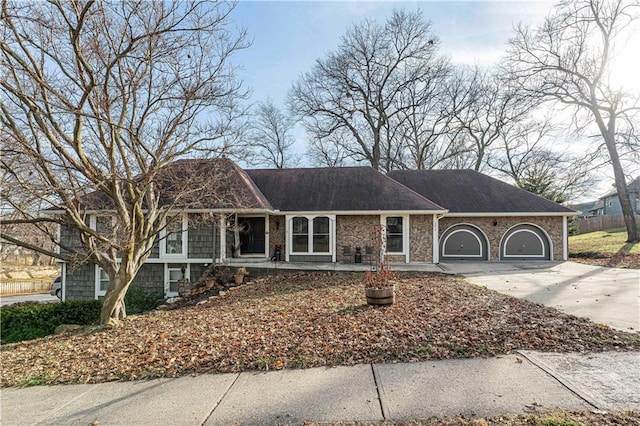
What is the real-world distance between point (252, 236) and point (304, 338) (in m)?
10.8

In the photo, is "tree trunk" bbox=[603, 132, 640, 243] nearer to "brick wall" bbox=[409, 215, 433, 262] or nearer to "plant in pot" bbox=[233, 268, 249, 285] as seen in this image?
"brick wall" bbox=[409, 215, 433, 262]

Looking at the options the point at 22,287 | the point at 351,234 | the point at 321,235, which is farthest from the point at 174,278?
the point at 22,287

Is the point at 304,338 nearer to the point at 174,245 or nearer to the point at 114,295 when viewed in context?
the point at 114,295

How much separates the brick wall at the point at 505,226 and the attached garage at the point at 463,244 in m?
0.27

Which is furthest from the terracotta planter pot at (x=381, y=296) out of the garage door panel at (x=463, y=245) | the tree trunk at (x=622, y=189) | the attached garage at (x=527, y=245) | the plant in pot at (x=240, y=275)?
the tree trunk at (x=622, y=189)

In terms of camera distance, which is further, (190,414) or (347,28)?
(347,28)

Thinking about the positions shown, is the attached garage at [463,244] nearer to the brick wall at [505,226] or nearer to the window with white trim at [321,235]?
the brick wall at [505,226]

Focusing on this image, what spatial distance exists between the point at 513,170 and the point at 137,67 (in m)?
33.2

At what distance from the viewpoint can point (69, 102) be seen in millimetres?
6418

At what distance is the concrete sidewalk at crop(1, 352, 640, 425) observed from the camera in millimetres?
3090

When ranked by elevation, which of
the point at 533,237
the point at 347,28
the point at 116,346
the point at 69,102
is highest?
the point at 347,28

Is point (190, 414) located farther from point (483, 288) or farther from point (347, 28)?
point (347, 28)

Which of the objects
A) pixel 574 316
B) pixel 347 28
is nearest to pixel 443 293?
pixel 574 316

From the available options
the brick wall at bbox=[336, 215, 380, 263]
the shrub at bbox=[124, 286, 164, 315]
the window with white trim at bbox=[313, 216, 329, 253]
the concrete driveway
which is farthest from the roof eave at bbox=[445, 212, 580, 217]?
the shrub at bbox=[124, 286, 164, 315]
